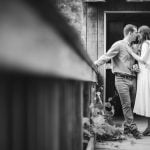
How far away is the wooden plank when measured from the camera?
1022 cm

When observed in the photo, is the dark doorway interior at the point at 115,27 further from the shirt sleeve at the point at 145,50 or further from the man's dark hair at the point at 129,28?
the man's dark hair at the point at 129,28

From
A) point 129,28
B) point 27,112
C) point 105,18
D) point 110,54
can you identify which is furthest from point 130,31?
point 27,112

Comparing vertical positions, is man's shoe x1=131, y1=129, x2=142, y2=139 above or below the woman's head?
below

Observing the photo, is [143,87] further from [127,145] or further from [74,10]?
[74,10]

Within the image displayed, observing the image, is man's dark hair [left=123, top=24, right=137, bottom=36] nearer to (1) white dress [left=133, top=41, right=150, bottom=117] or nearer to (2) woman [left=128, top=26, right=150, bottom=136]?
(2) woman [left=128, top=26, right=150, bottom=136]

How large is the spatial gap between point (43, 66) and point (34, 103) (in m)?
0.23

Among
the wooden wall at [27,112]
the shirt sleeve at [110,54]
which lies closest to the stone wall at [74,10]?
the shirt sleeve at [110,54]

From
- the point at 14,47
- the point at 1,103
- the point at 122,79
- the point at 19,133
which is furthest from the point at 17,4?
the point at 122,79

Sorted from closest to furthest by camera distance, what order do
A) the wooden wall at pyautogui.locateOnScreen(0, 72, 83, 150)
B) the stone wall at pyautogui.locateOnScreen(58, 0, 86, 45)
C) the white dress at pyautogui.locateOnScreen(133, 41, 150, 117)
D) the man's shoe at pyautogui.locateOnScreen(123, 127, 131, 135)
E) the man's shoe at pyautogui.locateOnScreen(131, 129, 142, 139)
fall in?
the wooden wall at pyautogui.locateOnScreen(0, 72, 83, 150) < the man's shoe at pyautogui.locateOnScreen(131, 129, 142, 139) < the man's shoe at pyautogui.locateOnScreen(123, 127, 131, 135) < the white dress at pyautogui.locateOnScreen(133, 41, 150, 117) < the stone wall at pyautogui.locateOnScreen(58, 0, 86, 45)

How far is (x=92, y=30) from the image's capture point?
33.9ft

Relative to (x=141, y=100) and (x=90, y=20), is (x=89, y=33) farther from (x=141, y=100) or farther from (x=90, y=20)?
(x=141, y=100)

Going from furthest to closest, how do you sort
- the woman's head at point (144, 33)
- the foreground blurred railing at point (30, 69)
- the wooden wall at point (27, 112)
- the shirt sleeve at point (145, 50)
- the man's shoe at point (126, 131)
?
the shirt sleeve at point (145, 50) → the woman's head at point (144, 33) → the man's shoe at point (126, 131) → the wooden wall at point (27, 112) → the foreground blurred railing at point (30, 69)

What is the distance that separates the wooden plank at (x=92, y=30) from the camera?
1022cm

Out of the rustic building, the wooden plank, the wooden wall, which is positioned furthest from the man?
the wooden wall
